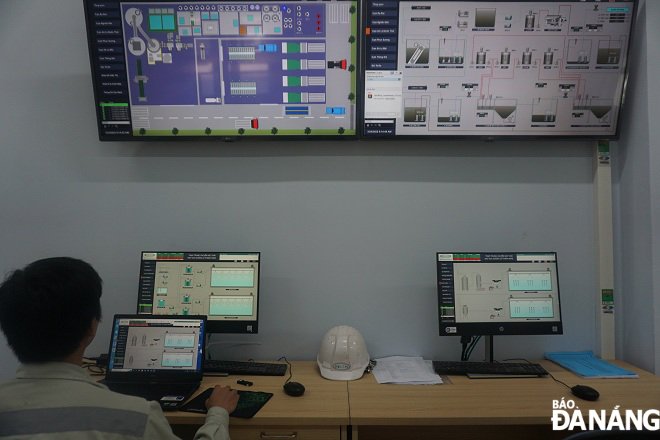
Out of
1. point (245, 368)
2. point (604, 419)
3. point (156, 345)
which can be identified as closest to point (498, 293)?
point (604, 419)

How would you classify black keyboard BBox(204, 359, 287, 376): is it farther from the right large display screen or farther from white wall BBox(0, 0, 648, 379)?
the right large display screen

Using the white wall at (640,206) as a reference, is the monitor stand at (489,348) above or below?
below

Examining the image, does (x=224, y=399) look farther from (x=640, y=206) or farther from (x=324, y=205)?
(x=640, y=206)

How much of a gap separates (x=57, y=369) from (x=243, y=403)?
27.1 inches

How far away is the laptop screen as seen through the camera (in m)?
1.78

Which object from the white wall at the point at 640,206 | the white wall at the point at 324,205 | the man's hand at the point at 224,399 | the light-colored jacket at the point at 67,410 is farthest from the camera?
the white wall at the point at 324,205

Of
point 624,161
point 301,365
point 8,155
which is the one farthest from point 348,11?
point 8,155

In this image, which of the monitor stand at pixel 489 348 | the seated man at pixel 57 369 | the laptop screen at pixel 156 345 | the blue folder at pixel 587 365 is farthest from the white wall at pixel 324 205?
the seated man at pixel 57 369

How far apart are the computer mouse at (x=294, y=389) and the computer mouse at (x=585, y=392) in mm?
1057

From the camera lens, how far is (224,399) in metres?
1.56

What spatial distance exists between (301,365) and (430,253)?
0.83 m

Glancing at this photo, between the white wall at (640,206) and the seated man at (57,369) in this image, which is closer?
the seated man at (57,369)

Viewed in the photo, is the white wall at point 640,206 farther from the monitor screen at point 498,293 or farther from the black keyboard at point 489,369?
the black keyboard at point 489,369

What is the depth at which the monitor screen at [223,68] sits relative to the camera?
78.3 inches
